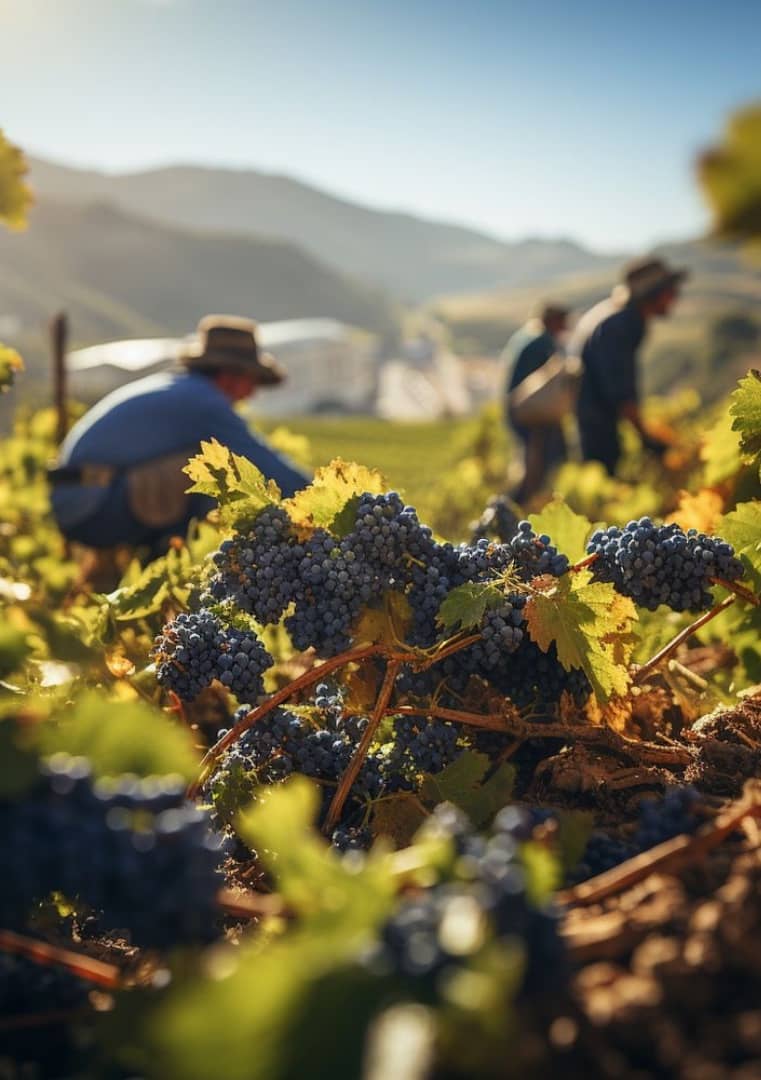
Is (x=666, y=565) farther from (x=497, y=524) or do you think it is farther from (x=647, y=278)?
(x=647, y=278)

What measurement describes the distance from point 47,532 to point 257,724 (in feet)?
9.84

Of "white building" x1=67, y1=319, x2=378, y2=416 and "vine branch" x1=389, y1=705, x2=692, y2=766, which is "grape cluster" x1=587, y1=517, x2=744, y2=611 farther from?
"white building" x1=67, y1=319, x2=378, y2=416

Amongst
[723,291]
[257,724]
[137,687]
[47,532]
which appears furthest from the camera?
[723,291]

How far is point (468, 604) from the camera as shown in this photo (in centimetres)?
167

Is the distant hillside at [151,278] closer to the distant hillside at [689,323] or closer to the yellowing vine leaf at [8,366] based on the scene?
the distant hillside at [689,323]

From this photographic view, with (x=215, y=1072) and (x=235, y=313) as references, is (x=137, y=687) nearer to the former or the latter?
(x=215, y=1072)

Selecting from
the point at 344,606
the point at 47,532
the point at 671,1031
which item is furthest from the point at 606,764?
the point at 47,532

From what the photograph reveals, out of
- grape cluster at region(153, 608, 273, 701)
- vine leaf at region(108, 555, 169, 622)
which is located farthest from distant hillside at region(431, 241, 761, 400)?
vine leaf at region(108, 555, 169, 622)

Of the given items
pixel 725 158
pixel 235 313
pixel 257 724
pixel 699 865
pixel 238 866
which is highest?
pixel 235 313

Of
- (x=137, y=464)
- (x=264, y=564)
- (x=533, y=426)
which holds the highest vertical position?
(x=533, y=426)

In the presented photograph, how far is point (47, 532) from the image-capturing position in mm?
4516

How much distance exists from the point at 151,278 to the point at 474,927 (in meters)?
119

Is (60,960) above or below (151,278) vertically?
below

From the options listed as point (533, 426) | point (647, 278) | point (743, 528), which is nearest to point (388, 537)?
point (743, 528)
